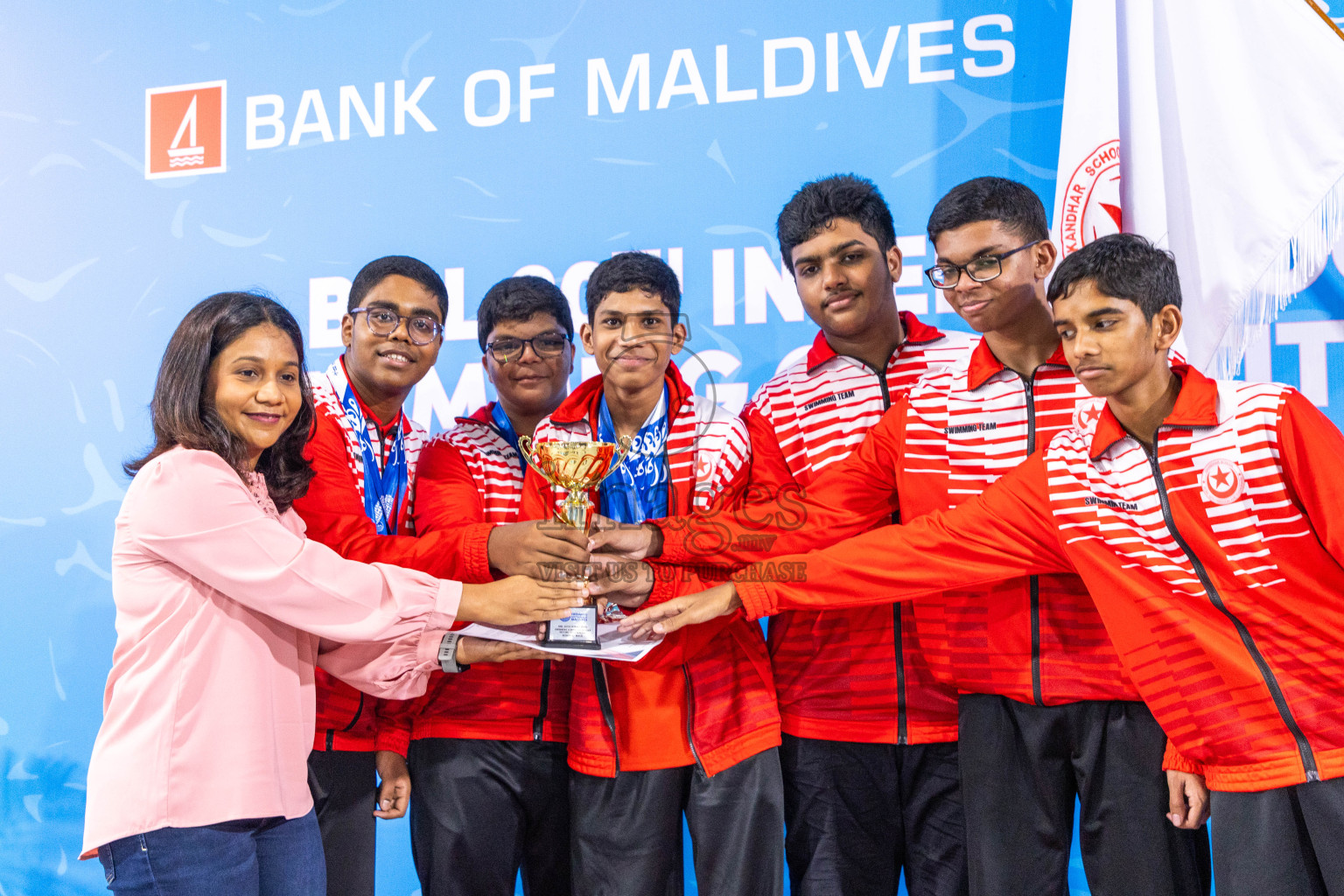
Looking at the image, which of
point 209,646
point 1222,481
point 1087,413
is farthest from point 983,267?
point 209,646

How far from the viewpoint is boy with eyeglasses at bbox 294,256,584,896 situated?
2.44 meters

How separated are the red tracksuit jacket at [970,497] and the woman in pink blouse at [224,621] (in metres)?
0.86

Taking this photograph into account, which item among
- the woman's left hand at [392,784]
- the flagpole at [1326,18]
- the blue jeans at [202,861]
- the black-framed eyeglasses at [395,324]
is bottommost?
the woman's left hand at [392,784]

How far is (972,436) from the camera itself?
2.42 m

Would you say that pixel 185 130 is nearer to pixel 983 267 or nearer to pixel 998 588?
pixel 983 267

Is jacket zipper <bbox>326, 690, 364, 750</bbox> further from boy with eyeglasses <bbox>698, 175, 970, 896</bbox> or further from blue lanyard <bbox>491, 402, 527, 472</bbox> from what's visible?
boy with eyeglasses <bbox>698, 175, 970, 896</bbox>

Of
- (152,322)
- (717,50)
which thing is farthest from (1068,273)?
(152,322)

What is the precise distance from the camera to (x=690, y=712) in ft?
7.66

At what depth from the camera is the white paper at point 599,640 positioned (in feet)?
6.92

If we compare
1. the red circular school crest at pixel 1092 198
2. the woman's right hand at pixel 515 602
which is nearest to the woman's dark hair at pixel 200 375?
the woman's right hand at pixel 515 602

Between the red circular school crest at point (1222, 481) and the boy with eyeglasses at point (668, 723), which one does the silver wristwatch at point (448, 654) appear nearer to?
the boy with eyeglasses at point (668, 723)

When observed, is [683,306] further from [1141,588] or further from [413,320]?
[1141,588]

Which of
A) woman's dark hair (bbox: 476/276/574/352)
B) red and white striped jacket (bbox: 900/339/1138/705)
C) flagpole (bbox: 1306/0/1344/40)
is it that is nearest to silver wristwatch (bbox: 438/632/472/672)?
woman's dark hair (bbox: 476/276/574/352)

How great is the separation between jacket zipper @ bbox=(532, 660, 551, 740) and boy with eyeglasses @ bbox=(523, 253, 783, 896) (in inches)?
3.9
